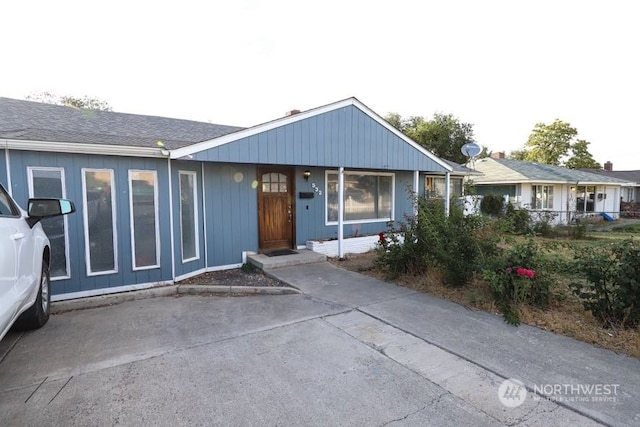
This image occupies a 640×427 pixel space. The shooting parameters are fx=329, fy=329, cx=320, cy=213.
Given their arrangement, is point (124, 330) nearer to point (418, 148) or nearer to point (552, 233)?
point (418, 148)

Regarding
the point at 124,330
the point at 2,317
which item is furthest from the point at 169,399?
the point at 124,330

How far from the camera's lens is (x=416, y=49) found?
10430 mm

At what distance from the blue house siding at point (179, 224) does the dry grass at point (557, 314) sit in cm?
376

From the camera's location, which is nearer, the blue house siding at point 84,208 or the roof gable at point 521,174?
the blue house siding at point 84,208

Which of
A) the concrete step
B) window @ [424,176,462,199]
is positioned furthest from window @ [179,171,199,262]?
window @ [424,176,462,199]

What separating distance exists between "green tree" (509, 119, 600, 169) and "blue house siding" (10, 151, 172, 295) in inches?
1646

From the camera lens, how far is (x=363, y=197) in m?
10.1

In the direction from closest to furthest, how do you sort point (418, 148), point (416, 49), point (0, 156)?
Result: point (0, 156) < point (418, 148) < point (416, 49)

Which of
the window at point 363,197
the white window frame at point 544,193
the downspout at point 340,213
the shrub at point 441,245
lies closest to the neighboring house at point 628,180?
the white window frame at point 544,193

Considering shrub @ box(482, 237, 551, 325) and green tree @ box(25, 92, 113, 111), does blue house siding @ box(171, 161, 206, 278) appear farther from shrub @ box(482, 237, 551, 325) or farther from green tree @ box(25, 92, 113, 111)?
green tree @ box(25, 92, 113, 111)

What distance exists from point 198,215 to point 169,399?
4649mm

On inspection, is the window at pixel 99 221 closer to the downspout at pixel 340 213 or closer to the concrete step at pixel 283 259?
the concrete step at pixel 283 259

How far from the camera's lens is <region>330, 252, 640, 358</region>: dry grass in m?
3.63

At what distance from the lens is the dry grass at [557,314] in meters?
3.63
